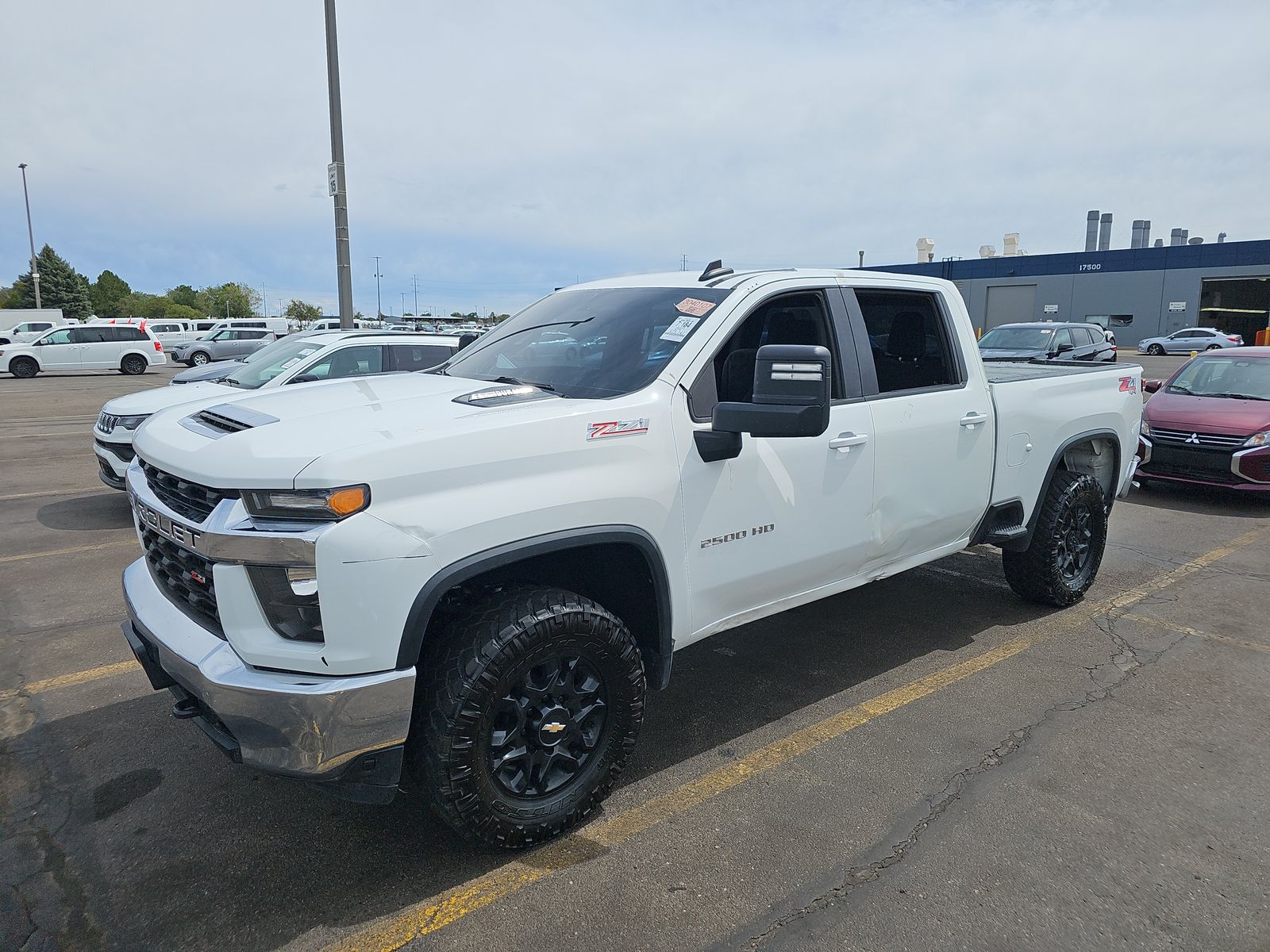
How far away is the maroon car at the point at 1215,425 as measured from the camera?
27.0 feet

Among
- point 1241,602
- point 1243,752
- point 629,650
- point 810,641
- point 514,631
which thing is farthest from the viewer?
point 1241,602

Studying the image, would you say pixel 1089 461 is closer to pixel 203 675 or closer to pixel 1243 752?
pixel 1243 752

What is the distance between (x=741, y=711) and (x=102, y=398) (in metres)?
20.8

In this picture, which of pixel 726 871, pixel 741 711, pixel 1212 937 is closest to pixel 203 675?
pixel 726 871

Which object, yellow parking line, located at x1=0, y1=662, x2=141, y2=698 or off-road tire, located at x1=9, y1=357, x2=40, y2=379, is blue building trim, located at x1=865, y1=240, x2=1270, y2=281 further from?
yellow parking line, located at x1=0, y1=662, x2=141, y2=698

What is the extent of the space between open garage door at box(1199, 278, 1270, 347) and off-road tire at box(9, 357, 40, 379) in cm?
5510

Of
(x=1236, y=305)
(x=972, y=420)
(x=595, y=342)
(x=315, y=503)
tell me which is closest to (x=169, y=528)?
(x=315, y=503)

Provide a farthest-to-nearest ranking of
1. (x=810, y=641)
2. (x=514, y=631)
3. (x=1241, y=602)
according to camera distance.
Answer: (x=1241, y=602) → (x=810, y=641) → (x=514, y=631)

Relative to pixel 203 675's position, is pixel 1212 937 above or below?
below

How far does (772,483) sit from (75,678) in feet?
11.7

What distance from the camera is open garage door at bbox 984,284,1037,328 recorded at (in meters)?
54.2

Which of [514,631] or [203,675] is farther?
[514,631]

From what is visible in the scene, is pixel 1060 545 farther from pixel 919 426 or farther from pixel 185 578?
pixel 185 578

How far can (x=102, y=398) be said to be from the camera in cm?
1998
